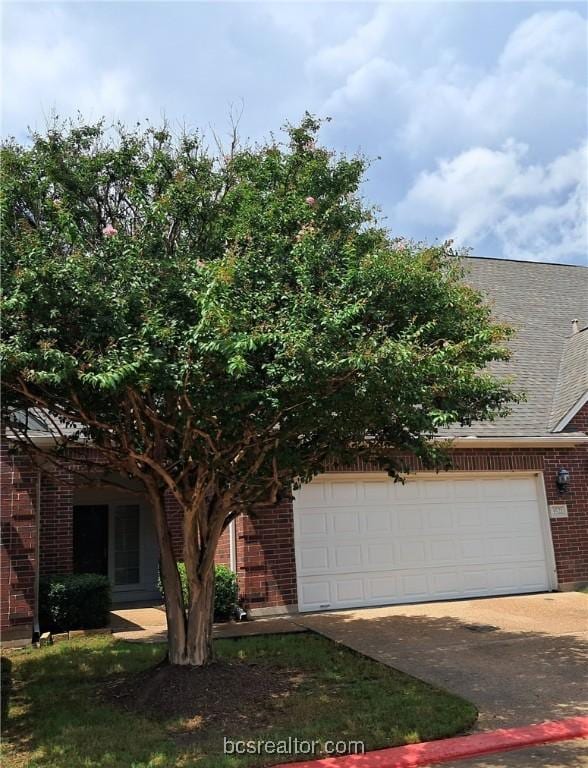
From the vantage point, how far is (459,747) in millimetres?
5371

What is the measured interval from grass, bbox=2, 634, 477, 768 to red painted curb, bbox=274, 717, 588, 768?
15 cm

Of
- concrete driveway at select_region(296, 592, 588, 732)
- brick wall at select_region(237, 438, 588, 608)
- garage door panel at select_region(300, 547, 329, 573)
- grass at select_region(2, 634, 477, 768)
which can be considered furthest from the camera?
garage door panel at select_region(300, 547, 329, 573)

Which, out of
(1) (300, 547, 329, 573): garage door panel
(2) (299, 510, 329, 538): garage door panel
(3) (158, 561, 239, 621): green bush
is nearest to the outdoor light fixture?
(2) (299, 510, 329, 538): garage door panel

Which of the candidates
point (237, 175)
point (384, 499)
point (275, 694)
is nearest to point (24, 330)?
point (237, 175)

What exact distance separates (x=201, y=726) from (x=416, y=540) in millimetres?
6952

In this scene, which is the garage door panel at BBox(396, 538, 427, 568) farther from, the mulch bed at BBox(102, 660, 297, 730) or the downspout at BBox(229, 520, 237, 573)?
the mulch bed at BBox(102, 660, 297, 730)

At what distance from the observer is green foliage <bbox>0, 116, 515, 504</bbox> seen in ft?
17.6

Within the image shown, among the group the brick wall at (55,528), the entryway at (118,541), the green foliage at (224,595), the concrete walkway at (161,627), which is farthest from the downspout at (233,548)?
the entryway at (118,541)

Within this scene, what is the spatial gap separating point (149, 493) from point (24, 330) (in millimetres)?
2659

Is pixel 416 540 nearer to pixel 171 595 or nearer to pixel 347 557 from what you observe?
pixel 347 557

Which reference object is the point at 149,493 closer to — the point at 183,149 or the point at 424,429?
the point at 424,429

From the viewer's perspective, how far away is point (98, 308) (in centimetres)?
549

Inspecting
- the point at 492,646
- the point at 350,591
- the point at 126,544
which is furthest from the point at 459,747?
the point at 126,544

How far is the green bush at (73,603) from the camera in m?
10.0
